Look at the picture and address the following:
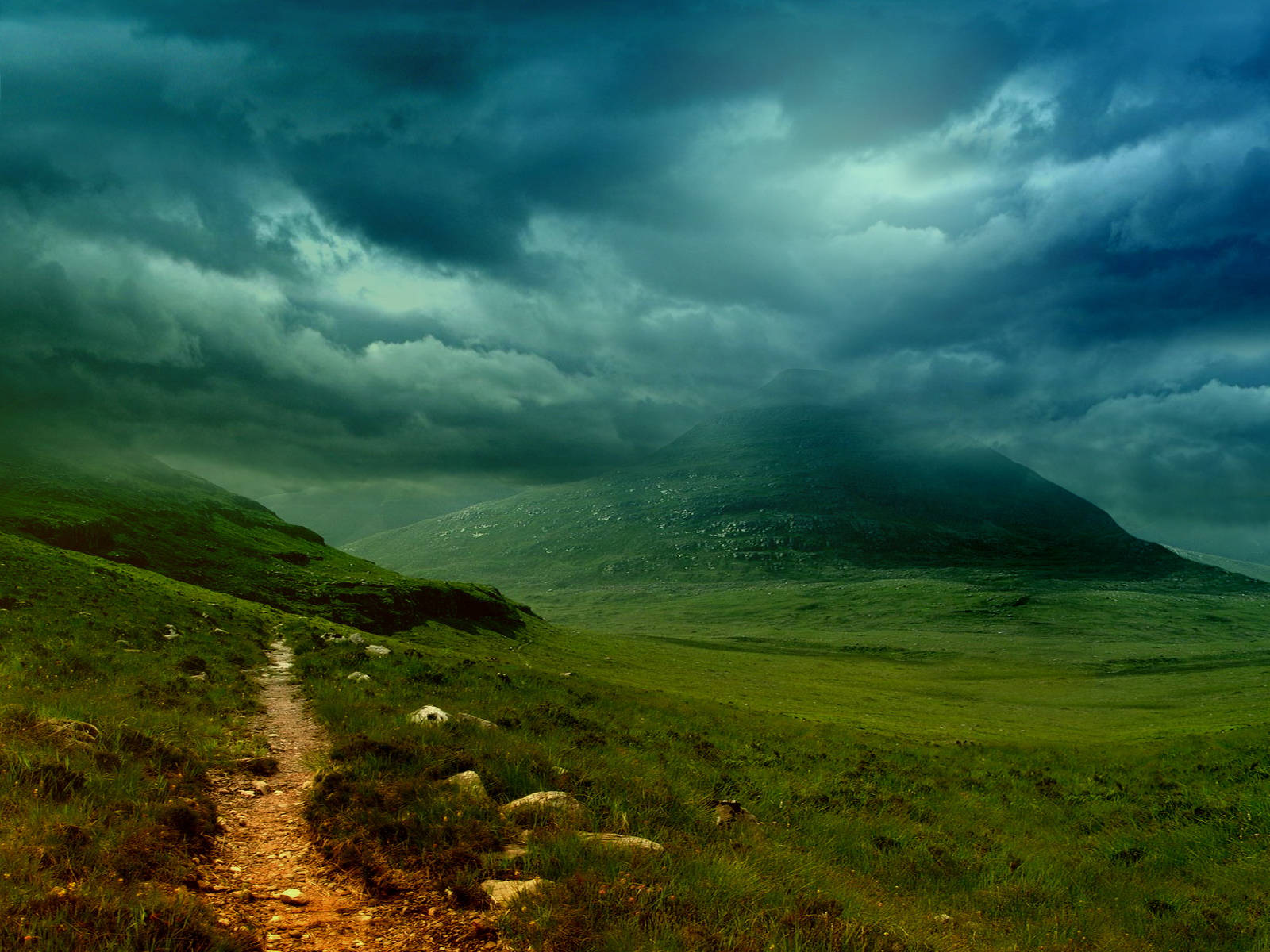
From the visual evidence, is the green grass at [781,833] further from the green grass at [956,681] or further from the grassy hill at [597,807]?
the green grass at [956,681]

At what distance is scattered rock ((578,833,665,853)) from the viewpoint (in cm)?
941

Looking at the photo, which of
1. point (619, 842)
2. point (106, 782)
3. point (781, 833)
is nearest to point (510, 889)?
point (619, 842)

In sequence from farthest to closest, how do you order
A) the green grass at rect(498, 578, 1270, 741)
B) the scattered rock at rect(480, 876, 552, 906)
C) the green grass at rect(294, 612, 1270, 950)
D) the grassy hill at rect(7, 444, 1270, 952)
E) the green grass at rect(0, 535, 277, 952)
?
the green grass at rect(498, 578, 1270, 741), the green grass at rect(294, 612, 1270, 950), the scattered rock at rect(480, 876, 552, 906), the grassy hill at rect(7, 444, 1270, 952), the green grass at rect(0, 535, 277, 952)

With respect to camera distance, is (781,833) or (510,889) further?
(781,833)

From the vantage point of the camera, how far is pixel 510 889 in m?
8.20

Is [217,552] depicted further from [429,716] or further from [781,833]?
[781,833]

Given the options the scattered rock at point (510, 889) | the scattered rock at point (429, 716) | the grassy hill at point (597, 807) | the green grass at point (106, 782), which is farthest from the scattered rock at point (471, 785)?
the scattered rock at point (429, 716)

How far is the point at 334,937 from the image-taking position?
7402 millimetres

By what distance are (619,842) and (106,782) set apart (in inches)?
294

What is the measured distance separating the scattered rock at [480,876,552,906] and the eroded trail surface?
13.0 inches

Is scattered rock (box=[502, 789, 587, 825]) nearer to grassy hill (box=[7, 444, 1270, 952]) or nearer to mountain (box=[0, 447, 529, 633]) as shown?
grassy hill (box=[7, 444, 1270, 952])

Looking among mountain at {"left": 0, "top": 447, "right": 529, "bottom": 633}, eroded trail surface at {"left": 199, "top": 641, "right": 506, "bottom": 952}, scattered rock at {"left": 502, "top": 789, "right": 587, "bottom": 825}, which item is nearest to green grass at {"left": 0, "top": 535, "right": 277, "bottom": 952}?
eroded trail surface at {"left": 199, "top": 641, "right": 506, "bottom": 952}

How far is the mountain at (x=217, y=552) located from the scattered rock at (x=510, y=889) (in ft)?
263

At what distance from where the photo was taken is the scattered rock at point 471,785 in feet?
35.9
